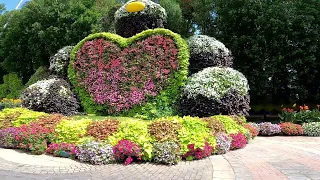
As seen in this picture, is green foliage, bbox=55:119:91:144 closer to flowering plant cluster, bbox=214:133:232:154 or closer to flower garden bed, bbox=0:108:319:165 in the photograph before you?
flower garden bed, bbox=0:108:319:165

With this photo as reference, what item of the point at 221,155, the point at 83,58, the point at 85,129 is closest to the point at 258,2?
the point at 83,58

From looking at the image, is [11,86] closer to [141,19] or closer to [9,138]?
[141,19]

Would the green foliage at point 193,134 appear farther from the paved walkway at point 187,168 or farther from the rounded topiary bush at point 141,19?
the rounded topiary bush at point 141,19

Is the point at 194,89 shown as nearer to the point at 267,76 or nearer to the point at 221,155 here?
the point at 221,155

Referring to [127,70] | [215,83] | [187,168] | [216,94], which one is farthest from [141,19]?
[187,168]

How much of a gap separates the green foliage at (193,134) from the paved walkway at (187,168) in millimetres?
350

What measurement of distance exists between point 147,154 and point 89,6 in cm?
1552

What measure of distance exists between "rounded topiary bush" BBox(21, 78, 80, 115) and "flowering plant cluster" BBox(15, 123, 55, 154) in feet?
10.7

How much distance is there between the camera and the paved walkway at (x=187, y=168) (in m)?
5.34

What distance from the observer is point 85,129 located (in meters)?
7.07

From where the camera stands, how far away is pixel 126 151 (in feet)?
20.6

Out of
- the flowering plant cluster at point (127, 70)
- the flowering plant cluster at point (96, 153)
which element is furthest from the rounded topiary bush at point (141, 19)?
the flowering plant cluster at point (96, 153)

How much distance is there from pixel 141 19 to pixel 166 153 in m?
6.81

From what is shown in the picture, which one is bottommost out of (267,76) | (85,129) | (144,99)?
(85,129)
